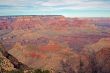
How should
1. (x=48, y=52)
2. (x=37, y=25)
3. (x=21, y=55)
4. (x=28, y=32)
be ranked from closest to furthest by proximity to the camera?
(x=21, y=55) < (x=48, y=52) < (x=28, y=32) < (x=37, y=25)

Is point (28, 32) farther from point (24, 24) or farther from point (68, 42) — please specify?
point (68, 42)

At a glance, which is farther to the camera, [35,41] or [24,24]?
[24,24]

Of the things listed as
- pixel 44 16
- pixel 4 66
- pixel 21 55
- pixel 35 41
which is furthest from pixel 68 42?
pixel 4 66

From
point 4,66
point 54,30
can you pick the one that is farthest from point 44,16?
point 4,66

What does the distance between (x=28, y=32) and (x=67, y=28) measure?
1992 centimetres

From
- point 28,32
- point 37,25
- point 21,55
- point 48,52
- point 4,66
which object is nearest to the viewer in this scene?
point 4,66

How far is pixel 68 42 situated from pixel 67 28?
18.9 meters

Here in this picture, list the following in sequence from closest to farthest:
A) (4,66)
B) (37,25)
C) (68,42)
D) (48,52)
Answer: (4,66)
(48,52)
(68,42)
(37,25)

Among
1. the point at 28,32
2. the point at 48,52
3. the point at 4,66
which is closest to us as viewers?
the point at 4,66

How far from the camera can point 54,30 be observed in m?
143

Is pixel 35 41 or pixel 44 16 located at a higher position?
pixel 44 16

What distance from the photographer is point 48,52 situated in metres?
106

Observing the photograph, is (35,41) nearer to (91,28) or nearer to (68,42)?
(68,42)

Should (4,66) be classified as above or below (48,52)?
above
